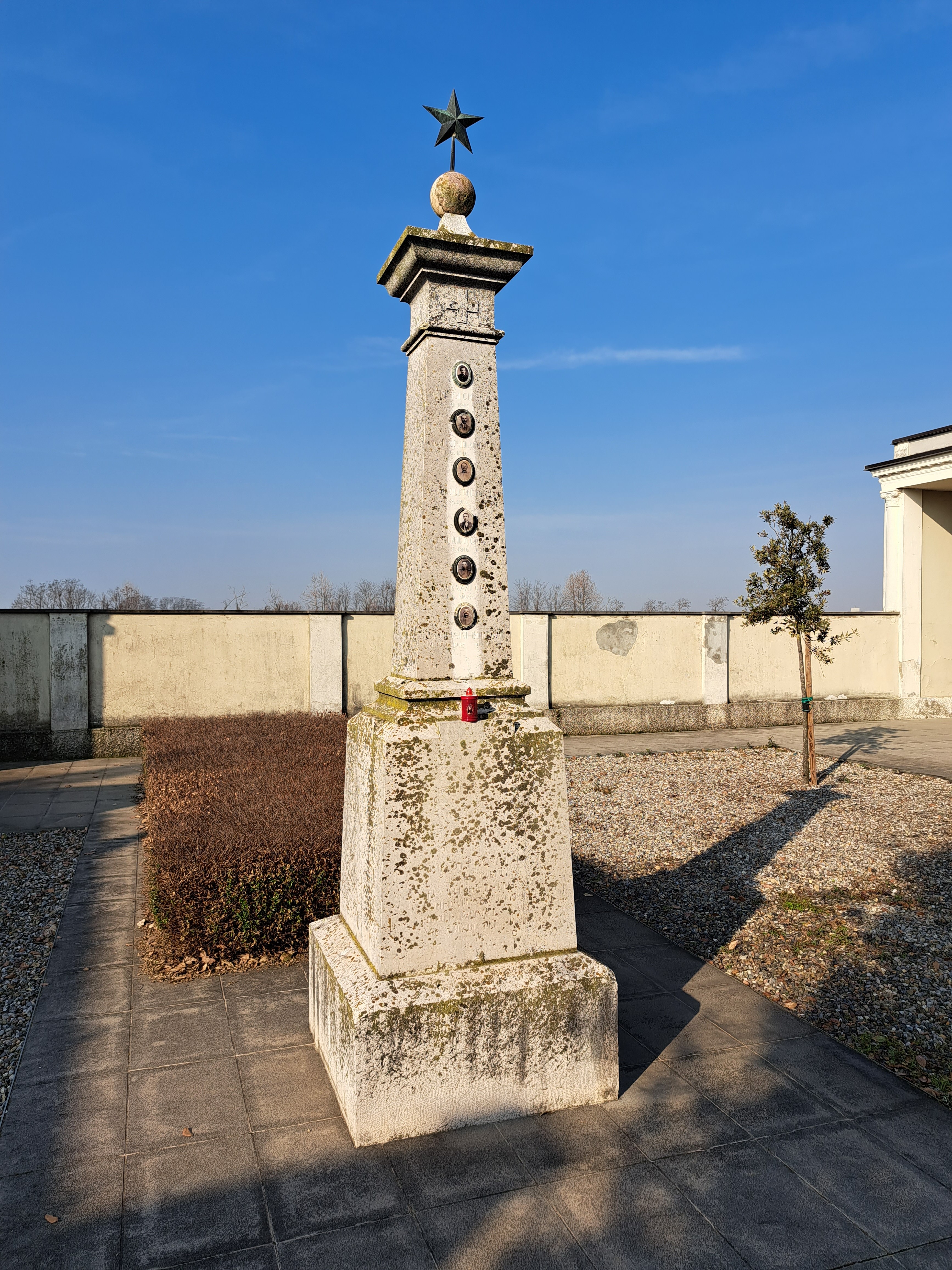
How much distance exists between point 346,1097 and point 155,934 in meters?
2.67

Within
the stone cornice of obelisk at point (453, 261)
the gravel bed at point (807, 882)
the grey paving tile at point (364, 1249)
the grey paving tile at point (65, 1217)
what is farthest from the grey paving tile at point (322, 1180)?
the stone cornice of obelisk at point (453, 261)

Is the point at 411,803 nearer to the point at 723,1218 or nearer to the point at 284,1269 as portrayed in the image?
the point at 284,1269

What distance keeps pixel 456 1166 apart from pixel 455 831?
1198mm

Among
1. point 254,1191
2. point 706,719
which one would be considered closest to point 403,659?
point 254,1191

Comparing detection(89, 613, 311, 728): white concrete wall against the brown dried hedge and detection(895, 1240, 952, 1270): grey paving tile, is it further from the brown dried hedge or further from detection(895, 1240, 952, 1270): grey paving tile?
detection(895, 1240, 952, 1270): grey paving tile

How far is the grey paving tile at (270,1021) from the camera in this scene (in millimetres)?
3822

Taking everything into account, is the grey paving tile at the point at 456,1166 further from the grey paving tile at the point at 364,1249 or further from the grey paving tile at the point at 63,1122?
the grey paving tile at the point at 63,1122

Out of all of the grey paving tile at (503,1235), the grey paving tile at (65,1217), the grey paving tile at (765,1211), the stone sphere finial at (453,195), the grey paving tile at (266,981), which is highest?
the stone sphere finial at (453,195)

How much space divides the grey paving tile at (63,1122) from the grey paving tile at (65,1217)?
0.19 feet

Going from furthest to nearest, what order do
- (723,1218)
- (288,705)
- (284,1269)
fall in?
(288,705) < (723,1218) < (284,1269)

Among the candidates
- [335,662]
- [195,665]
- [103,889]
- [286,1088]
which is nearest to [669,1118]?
[286,1088]

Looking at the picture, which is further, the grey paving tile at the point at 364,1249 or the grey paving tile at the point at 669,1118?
the grey paving tile at the point at 669,1118

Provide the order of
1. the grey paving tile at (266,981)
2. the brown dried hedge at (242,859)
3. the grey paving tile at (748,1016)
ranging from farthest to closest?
the brown dried hedge at (242,859), the grey paving tile at (266,981), the grey paving tile at (748,1016)

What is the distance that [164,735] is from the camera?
395 inches
